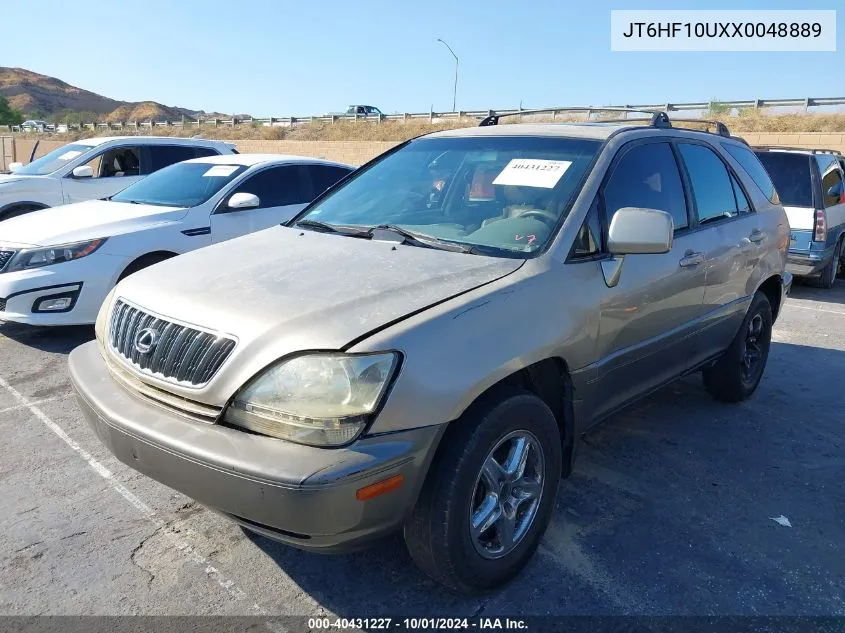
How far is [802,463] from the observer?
12.9ft

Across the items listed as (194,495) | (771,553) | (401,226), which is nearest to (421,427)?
(194,495)

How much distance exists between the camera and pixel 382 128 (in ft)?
143

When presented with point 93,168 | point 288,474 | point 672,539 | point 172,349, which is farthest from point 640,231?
point 93,168

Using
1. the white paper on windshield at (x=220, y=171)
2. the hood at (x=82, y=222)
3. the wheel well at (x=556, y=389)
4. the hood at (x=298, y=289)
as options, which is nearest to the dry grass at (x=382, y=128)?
the white paper on windshield at (x=220, y=171)

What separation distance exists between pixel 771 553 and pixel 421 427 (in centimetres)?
189

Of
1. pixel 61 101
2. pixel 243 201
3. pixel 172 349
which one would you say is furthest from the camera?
pixel 61 101

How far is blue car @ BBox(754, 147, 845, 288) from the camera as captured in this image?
8.52 meters

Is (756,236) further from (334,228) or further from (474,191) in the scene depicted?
(334,228)

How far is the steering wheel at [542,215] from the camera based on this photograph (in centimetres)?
302

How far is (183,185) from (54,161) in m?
4.01

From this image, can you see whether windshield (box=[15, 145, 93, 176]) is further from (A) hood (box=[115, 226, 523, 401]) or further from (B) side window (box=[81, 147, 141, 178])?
(A) hood (box=[115, 226, 523, 401])

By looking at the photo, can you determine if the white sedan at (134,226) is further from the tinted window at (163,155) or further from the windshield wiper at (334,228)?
the windshield wiper at (334,228)

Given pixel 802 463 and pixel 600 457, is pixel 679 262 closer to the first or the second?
pixel 600 457

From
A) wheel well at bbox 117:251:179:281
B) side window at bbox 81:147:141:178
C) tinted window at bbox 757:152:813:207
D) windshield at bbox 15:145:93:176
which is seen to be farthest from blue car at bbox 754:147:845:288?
windshield at bbox 15:145:93:176
